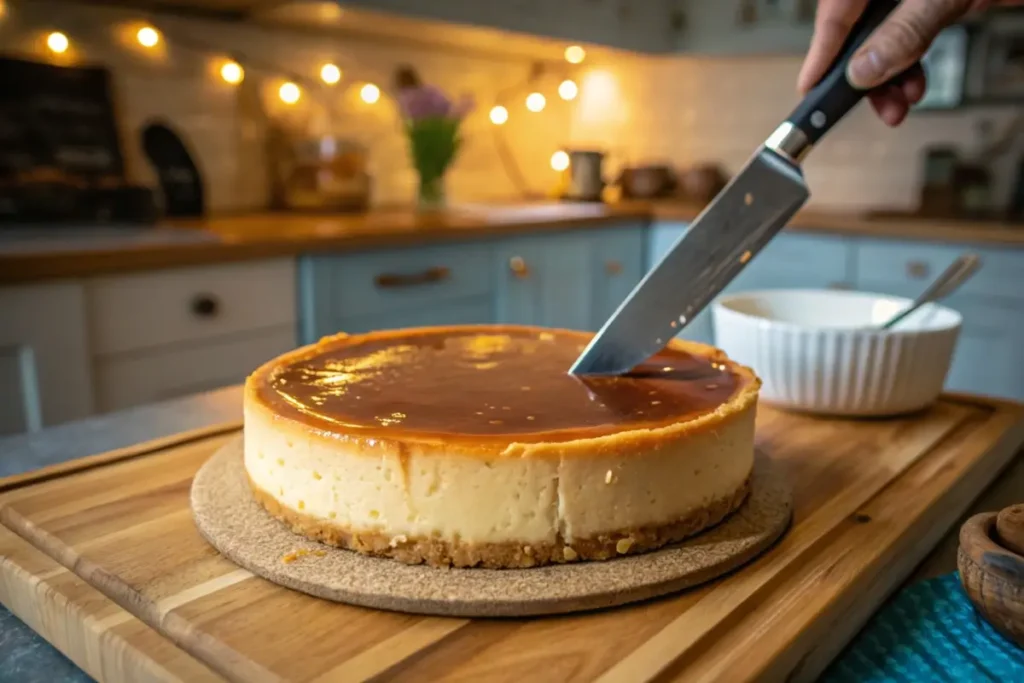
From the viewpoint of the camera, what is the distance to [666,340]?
0.84 m

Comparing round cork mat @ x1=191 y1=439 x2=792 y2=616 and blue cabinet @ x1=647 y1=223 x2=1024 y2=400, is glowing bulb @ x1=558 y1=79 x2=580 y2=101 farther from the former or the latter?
round cork mat @ x1=191 y1=439 x2=792 y2=616

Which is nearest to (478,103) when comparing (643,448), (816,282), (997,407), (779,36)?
(779,36)

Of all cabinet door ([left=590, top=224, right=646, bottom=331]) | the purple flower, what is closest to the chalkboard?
the purple flower

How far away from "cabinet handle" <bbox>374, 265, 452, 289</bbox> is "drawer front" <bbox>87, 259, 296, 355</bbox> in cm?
24

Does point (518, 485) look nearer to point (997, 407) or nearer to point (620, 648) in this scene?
point (620, 648)

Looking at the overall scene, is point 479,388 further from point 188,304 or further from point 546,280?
point 546,280

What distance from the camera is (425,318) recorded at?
2199 mm

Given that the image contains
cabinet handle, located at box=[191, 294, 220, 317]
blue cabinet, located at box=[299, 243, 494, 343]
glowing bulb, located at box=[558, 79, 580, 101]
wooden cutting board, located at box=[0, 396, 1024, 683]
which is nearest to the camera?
wooden cutting board, located at box=[0, 396, 1024, 683]

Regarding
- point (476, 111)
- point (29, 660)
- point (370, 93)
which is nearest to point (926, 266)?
point (476, 111)

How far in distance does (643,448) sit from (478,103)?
2.79 meters

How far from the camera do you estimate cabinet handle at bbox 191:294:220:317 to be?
1750 mm

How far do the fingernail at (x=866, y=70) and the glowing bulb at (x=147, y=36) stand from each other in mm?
1996

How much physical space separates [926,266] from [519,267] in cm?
113

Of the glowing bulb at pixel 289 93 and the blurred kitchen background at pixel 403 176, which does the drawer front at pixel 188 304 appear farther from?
the glowing bulb at pixel 289 93
